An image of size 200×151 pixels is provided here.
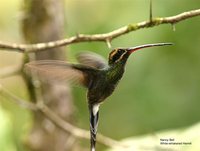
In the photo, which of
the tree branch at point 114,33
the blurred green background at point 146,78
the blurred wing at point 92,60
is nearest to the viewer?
the tree branch at point 114,33

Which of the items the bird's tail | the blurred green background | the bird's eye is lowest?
the blurred green background

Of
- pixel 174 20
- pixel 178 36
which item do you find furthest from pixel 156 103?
pixel 174 20

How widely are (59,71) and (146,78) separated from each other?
2.60 meters

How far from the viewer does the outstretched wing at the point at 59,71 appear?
63.3 inches

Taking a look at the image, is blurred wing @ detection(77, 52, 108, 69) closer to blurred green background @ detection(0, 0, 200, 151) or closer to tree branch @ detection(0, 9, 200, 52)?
tree branch @ detection(0, 9, 200, 52)

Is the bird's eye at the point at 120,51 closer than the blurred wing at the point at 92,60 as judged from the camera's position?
Yes

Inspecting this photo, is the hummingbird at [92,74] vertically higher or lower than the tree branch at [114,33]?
lower

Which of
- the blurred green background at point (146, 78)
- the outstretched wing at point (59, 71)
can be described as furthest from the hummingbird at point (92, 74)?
the blurred green background at point (146, 78)

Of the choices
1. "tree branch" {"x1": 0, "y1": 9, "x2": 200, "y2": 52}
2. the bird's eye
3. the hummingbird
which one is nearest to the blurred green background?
"tree branch" {"x1": 0, "y1": 9, "x2": 200, "y2": 52}

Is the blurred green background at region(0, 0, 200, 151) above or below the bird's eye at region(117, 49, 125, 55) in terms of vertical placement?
below

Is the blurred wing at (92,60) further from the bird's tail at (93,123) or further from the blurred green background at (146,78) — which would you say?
the blurred green background at (146,78)

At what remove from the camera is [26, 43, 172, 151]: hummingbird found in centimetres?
162

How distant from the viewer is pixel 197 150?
6.57ft

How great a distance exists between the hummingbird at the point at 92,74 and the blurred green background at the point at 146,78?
7.19ft
